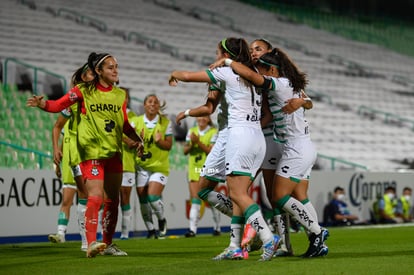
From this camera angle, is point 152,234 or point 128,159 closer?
point 128,159

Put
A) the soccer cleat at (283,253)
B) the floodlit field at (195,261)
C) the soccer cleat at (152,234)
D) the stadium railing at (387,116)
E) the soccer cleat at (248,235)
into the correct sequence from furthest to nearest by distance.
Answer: the stadium railing at (387,116) < the soccer cleat at (152,234) < the soccer cleat at (283,253) < the soccer cleat at (248,235) < the floodlit field at (195,261)

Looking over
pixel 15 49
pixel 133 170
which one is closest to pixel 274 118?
pixel 133 170

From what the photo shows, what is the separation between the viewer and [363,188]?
22125 mm

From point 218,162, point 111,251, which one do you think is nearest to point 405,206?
point 111,251

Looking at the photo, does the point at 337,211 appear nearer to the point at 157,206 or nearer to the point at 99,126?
the point at 157,206

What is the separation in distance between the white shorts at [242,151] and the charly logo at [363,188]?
43.3ft

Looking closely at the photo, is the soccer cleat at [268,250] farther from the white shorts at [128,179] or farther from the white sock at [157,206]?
the white sock at [157,206]

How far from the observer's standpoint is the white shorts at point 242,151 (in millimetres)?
8750

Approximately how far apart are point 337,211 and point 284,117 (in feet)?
38.4

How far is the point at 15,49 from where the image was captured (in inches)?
960

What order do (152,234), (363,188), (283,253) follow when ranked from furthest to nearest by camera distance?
(363,188) → (152,234) → (283,253)

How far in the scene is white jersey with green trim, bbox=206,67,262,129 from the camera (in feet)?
28.9

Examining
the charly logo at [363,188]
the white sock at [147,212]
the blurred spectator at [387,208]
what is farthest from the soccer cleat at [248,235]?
the blurred spectator at [387,208]

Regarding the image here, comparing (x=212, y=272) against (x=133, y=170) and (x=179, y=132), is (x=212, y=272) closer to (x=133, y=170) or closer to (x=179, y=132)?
(x=133, y=170)
